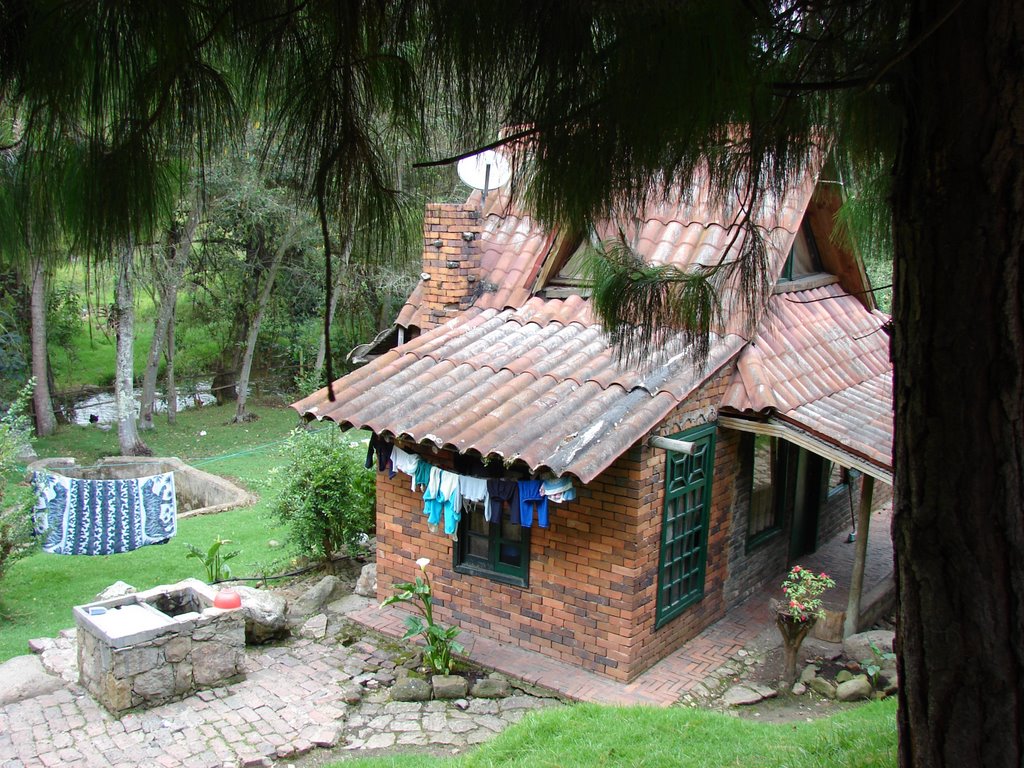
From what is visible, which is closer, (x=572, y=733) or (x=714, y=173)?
(x=714, y=173)

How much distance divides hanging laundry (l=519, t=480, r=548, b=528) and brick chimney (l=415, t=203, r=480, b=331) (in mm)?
3016

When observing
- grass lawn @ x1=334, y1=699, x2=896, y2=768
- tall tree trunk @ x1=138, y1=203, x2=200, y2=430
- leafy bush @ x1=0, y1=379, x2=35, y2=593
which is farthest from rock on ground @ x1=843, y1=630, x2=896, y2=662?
tall tree trunk @ x1=138, y1=203, x2=200, y2=430

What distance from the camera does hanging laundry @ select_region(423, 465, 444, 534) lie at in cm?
838

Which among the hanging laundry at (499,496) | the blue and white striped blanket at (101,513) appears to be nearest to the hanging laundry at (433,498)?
the hanging laundry at (499,496)

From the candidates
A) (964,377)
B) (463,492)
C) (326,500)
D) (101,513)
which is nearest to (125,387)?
(101,513)

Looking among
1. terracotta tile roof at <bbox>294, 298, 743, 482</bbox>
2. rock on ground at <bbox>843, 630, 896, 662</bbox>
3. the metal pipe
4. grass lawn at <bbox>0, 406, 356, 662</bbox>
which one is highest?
terracotta tile roof at <bbox>294, 298, 743, 482</bbox>

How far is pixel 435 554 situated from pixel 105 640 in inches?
125

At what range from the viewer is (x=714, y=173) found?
12.9 ft

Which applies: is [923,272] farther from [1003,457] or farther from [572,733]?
[572,733]

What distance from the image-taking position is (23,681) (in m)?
7.81

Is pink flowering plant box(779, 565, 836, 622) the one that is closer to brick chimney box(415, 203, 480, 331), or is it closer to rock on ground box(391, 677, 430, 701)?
rock on ground box(391, 677, 430, 701)

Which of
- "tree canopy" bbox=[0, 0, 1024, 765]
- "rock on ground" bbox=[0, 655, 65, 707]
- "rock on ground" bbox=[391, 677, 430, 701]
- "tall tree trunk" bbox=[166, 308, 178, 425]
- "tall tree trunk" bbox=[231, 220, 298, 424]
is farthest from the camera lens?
"tall tree trunk" bbox=[166, 308, 178, 425]

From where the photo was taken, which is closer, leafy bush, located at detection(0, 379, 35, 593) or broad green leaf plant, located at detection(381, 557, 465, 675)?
broad green leaf plant, located at detection(381, 557, 465, 675)

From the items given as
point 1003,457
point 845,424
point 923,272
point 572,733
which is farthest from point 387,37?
point 845,424
